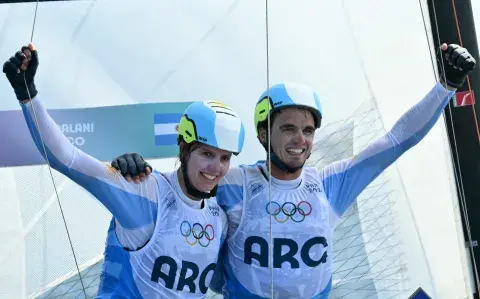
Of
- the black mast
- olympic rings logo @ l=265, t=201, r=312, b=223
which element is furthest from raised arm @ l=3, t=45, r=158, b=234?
the black mast

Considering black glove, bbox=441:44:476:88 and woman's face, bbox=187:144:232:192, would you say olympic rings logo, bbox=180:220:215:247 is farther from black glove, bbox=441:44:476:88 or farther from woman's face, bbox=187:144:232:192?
black glove, bbox=441:44:476:88

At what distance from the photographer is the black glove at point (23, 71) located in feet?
3.47

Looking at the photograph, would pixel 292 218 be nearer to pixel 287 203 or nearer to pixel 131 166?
pixel 287 203

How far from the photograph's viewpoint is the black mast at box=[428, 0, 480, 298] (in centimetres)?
191

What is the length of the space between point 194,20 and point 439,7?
76 cm

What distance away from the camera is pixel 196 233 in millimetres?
1209

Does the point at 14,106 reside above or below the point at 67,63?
below

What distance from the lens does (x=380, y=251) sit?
6.26 feet

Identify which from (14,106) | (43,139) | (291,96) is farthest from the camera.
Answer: (14,106)

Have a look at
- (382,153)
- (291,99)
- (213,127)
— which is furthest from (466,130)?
(213,127)

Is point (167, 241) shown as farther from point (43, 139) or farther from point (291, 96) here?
point (291, 96)

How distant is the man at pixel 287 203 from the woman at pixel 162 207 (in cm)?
9

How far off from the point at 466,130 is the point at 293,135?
2.75 ft

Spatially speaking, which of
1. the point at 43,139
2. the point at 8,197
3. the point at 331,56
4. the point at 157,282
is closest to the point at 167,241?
the point at 157,282
